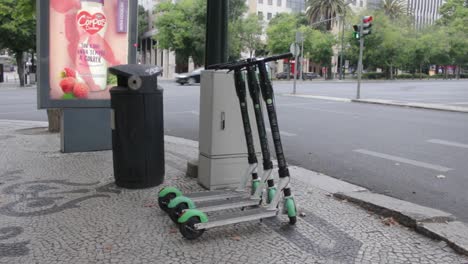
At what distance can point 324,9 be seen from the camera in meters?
71.6

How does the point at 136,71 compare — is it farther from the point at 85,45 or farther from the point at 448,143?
the point at 448,143

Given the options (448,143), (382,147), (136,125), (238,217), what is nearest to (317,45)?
(448,143)

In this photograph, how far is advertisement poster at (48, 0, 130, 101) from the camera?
7.03m

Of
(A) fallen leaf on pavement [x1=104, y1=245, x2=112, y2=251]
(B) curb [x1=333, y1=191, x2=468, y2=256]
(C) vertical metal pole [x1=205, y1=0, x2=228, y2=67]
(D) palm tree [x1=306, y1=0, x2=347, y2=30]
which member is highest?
(D) palm tree [x1=306, y1=0, x2=347, y2=30]

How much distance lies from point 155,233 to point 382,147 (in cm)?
621

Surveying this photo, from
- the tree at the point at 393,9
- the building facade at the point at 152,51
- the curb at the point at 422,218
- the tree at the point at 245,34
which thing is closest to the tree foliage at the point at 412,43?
the tree at the point at 393,9

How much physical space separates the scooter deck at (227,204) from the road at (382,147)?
2202mm

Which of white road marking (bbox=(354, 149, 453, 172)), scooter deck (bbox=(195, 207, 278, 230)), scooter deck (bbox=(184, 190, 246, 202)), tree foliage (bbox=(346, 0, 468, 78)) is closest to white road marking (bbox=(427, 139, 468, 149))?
white road marking (bbox=(354, 149, 453, 172))

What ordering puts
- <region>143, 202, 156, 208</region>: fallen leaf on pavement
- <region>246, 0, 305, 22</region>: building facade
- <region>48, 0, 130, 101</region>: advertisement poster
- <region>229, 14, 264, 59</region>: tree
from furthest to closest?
<region>246, 0, 305, 22</region>: building facade
<region>229, 14, 264, 59</region>: tree
<region>48, 0, 130, 101</region>: advertisement poster
<region>143, 202, 156, 208</region>: fallen leaf on pavement

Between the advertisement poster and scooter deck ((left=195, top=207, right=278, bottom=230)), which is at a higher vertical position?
→ the advertisement poster

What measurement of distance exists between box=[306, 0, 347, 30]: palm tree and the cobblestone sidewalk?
69166mm

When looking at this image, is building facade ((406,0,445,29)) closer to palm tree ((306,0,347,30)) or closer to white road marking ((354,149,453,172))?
palm tree ((306,0,347,30))

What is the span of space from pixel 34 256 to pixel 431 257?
3.12 metres

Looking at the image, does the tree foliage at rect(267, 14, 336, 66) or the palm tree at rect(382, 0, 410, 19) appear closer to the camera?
the tree foliage at rect(267, 14, 336, 66)
